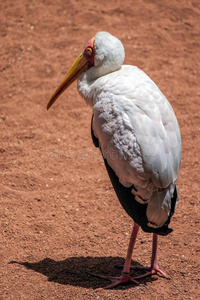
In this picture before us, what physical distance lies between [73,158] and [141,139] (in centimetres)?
209

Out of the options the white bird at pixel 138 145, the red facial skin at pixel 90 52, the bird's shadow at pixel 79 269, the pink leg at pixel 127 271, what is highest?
the red facial skin at pixel 90 52

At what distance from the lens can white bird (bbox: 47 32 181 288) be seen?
3066 mm

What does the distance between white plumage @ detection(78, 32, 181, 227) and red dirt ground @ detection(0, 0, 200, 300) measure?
2.64 ft

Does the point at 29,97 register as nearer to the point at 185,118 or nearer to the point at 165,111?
the point at 185,118

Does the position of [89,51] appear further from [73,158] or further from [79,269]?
[79,269]

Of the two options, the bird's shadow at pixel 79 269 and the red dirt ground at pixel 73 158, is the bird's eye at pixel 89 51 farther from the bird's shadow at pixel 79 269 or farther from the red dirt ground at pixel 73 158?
the bird's shadow at pixel 79 269

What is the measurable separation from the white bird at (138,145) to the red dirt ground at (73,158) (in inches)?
17.9

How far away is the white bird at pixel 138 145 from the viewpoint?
307cm

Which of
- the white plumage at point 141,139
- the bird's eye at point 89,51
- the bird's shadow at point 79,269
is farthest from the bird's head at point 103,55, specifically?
the bird's shadow at point 79,269

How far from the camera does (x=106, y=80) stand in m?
3.42

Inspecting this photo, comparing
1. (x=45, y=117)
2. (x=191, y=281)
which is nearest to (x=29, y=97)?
(x=45, y=117)

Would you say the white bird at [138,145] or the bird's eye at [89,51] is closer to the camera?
the white bird at [138,145]

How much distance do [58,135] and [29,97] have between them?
93 centimetres

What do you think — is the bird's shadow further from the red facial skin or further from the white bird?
the red facial skin
